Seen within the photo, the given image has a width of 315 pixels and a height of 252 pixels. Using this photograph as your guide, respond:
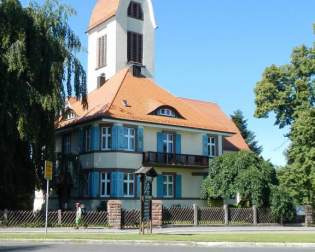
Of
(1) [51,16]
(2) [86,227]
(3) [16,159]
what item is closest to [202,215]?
(2) [86,227]

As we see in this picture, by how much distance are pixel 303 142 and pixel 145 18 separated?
2677cm

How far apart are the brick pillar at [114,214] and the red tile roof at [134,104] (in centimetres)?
1092

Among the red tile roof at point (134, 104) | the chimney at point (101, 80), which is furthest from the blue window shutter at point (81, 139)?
the chimney at point (101, 80)

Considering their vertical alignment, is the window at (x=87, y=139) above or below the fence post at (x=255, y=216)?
above

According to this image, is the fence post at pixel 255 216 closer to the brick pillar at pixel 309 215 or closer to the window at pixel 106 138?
the brick pillar at pixel 309 215

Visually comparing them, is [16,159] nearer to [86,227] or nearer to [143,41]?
[86,227]

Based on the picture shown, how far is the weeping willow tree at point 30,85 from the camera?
31234 millimetres

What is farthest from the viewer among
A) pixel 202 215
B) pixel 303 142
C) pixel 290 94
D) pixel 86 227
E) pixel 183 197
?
pixel 183 197

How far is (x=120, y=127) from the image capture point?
41.0 metres

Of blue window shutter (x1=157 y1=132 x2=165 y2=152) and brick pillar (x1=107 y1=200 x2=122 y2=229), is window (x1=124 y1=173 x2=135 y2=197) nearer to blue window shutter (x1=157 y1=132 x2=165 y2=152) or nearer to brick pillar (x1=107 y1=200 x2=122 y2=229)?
blue window shutter (x1=157 y1=132 x2=165 y2=152)

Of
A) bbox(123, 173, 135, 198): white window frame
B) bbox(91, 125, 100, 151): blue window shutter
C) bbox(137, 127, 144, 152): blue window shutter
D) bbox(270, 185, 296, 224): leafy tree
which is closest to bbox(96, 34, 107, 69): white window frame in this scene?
bbox(137, 127, 144, 152): blue window shutter

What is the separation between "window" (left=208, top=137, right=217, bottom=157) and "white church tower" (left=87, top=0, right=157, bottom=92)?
11884 mm

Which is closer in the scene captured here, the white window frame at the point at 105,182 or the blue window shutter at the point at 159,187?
the white window frame at the point at 105,182

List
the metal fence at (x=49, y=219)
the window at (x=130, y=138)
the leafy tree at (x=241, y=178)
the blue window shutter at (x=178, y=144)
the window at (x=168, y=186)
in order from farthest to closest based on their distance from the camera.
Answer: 1. the blue window shutter at (x=178, y=144)
2. the window at (x=168, y=186)
3. the window at (x=130, y=138)
4. the leafy tree at (x=241, y=178)
5. the metal fence at (x=49, y=219)
